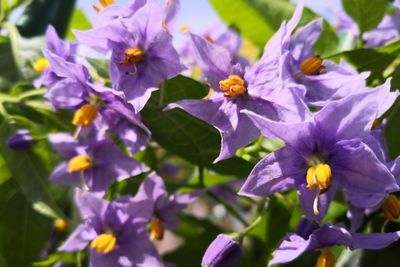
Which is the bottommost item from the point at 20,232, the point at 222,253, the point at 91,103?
the point at 20,232

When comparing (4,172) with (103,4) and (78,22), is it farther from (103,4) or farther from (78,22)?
(78,22)

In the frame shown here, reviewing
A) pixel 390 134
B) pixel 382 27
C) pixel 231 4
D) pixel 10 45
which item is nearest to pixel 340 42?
pixel 382 27

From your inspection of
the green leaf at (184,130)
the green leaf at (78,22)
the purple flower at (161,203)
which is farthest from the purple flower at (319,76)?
the green leaf at (78,22)

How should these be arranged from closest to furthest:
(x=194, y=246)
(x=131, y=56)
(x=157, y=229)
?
(x=131, y=56)
(x=157, y=229)
(x=194, y=246)

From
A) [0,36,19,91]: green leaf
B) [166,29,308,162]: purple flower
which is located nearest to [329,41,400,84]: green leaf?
[166,29,308,162]: purple flower

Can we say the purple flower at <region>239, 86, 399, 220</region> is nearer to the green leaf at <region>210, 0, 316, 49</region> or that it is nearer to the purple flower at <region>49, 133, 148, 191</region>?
the purple flower at <region>49, 133, 148, 191</region>

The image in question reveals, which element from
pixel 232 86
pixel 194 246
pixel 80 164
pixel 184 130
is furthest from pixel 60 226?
pixel 232 86

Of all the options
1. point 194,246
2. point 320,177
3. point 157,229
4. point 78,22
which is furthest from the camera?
point 78,22

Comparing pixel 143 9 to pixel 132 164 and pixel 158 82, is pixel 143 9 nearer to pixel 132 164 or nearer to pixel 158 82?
pixel 158 82
